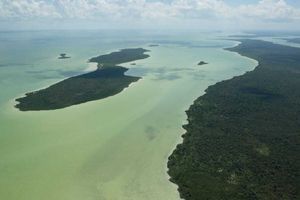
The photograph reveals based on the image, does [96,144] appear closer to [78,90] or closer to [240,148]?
[240,148]

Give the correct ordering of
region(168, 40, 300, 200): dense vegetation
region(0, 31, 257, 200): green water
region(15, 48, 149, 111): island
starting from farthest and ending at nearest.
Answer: region(15, 48, 149, 111): island
region(0, 31, 257, 200): green water
region(168, 40, 300, 200): dense vegetation

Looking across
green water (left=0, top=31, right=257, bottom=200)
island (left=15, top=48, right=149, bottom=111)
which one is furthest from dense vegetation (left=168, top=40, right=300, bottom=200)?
island (left=15, top=48, right=149, bottom=111)

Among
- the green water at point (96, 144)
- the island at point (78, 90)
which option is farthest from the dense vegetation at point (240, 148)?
the island at point (78, 90)

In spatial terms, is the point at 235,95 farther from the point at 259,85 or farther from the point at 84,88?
the point at 84,88

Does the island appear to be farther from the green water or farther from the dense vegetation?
the dense vegetation

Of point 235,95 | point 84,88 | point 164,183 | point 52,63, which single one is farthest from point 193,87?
point 52,63
